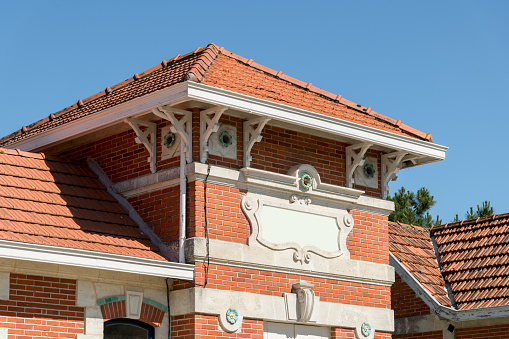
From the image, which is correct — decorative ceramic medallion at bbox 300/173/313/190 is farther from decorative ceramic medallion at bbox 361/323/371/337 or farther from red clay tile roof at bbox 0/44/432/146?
decorative ceramic medallion at bbox 361/323/371/337

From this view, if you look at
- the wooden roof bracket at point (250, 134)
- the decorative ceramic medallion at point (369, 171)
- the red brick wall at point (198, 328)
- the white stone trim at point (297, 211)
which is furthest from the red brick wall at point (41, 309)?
the decorative ceramic medallion at point (369, 171)

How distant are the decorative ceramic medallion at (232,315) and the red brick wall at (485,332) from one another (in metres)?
6.01

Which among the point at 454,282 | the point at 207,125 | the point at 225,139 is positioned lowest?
the point at 454,282

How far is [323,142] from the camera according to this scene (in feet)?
51.4

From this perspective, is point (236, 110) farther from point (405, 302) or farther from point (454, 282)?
point (454, 282)

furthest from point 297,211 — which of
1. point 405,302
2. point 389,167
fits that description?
point 405,302

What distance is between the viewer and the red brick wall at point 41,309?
39.9 feet

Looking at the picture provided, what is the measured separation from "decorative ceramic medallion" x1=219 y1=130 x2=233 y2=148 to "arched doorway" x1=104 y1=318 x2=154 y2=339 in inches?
118

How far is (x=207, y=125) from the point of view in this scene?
46.1ft

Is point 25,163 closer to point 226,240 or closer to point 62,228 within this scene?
point 62,228

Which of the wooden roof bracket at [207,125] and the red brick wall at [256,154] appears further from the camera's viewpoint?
the red brick wall at [256,154]

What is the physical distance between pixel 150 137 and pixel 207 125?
113 centimetres

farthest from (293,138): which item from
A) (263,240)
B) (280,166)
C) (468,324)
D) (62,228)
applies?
(468,324)

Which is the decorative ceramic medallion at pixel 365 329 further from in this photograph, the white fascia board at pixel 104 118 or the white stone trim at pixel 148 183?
the white fascia board at pixel 104 118
